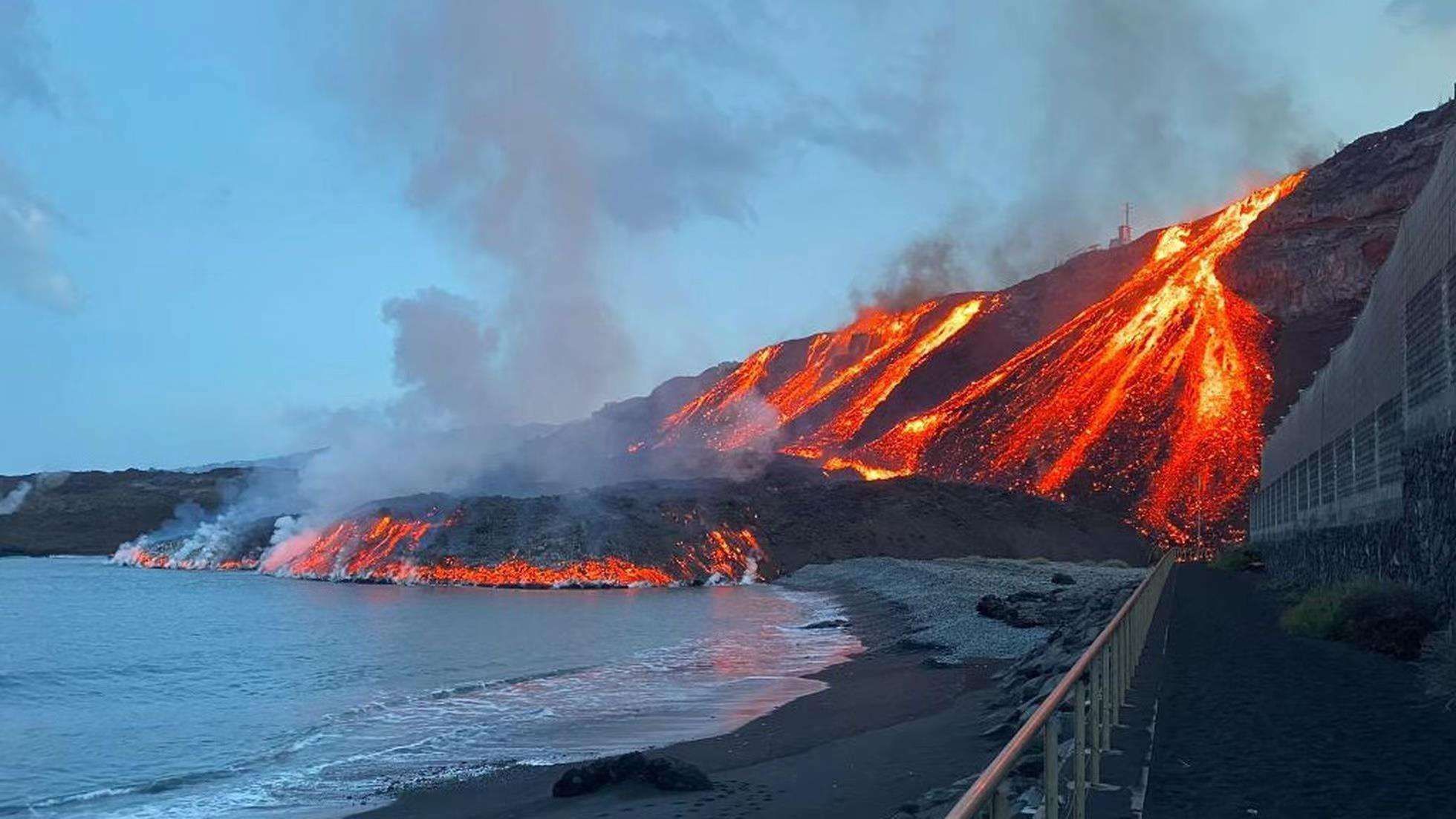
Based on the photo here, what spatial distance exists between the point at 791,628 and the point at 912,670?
16821 millimetres

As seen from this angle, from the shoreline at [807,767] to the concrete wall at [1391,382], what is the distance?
8.68 m

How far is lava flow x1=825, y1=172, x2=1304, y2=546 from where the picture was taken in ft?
356

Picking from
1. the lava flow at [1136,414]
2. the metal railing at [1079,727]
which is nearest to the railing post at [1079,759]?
the metal railing at [1079,727]

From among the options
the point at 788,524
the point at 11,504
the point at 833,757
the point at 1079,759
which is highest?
the point at 11,504

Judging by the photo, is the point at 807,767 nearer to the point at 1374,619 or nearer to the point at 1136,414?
the point at 1374,619

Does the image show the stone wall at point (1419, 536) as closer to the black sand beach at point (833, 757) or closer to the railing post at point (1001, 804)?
the black sand beach at point (833, 757)

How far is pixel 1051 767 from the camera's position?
605 centimetres

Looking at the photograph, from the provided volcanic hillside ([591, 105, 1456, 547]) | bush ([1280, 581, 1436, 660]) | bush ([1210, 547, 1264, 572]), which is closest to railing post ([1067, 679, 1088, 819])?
A: bush ([1280, 581, 1436, 660])

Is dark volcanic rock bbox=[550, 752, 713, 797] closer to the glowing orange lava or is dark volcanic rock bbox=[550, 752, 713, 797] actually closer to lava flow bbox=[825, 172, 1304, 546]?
lava flow bbox=[825, 172, 1304, 546]

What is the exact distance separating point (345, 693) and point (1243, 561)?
158 ft

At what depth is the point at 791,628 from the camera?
4366 centimetres

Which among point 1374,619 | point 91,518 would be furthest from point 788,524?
point 91,518

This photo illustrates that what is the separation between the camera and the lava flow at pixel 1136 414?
356 feet

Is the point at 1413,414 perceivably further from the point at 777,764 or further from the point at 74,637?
the point at 74,637
